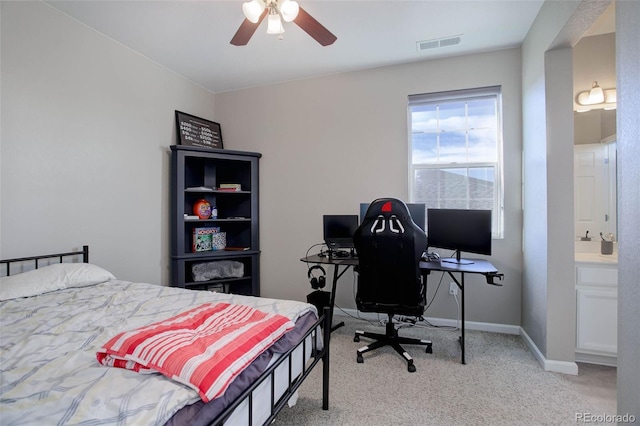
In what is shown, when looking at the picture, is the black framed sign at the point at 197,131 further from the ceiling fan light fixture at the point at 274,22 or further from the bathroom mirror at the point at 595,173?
the bathroom mirror at the point at 595,173

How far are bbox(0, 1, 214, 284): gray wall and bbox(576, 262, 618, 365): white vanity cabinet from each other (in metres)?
3.90

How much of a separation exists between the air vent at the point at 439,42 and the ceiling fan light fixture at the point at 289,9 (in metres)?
1.57

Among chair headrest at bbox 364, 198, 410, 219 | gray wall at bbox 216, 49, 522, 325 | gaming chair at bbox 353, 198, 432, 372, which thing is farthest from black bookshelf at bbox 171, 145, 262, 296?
chair headrest at bbox 364, 198, 410, 219

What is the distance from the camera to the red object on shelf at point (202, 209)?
3.45 metres

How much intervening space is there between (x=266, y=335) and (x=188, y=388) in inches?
15.5

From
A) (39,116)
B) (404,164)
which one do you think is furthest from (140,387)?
(404,164)

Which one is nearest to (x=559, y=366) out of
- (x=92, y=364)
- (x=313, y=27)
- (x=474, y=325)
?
(x=474, y=325)

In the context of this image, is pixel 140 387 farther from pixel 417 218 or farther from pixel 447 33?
pixel 447 33

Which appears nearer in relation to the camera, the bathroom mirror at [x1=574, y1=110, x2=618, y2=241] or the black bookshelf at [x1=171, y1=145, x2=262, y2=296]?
the bathroom mirror at [x1=574, y1=110, x2=618, y2=241]

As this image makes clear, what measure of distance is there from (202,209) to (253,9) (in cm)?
234

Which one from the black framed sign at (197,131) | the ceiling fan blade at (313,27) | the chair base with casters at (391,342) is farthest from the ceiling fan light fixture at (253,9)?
the chair base with casters at (391,342)

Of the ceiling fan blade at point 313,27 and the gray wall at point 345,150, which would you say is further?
the gray wall at point 345,150

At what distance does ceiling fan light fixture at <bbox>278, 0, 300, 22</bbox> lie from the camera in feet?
5.46

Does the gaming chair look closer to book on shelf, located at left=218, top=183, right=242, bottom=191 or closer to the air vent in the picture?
the air vent
